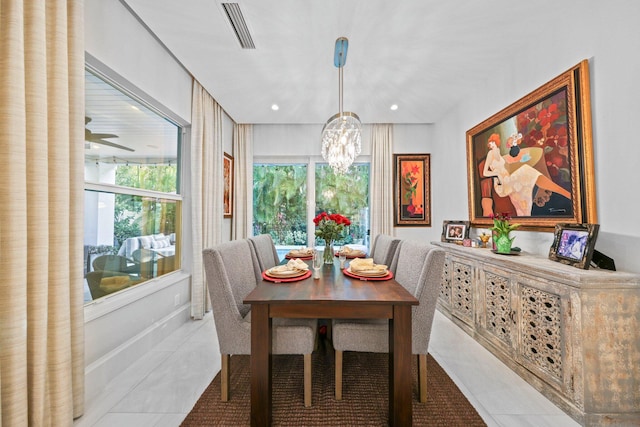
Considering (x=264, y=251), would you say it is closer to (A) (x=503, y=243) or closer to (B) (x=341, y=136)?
(B) (x=341, y=136)

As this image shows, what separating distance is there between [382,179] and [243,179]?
2302 mm

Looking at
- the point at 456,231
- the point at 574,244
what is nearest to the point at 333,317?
the point at 574,244

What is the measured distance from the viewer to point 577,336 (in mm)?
1535

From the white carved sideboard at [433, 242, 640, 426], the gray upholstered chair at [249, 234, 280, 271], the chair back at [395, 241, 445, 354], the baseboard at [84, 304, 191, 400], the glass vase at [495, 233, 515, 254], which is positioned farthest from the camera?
the gray upholstered chair at [249, 234, 280, 271]

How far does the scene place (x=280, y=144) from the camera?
446 cm

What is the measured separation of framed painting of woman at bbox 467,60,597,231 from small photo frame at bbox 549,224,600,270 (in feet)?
0.43

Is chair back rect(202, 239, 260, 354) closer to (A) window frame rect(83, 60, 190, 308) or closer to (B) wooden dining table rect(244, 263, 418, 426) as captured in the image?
(B) wooden dining table rect(244, 263, 418, 426)

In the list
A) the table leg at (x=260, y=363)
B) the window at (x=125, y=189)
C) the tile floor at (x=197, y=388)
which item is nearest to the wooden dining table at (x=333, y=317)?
the table leg at (x=260, y=363)

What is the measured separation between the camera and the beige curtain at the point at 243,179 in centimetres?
430

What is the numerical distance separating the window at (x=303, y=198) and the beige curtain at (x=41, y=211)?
3017 millimetres

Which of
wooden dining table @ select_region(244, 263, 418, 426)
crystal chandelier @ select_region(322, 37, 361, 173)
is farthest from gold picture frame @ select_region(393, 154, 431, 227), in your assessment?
wooden dining table @ select_region(244, 263, 418, 426)

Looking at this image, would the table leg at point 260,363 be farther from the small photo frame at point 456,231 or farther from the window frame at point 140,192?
the small photo frame at point 456,231

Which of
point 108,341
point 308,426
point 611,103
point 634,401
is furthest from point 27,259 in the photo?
point 611,103

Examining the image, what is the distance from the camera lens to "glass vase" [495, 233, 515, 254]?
2.32 m
